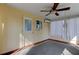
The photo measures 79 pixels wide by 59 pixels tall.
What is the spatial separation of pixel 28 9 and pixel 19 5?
14 cm

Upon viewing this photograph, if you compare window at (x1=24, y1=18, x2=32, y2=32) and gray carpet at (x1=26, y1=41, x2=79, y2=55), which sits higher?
window at (x1=24, y1=18, x2=32, y2=32)

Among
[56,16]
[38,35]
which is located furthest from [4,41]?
[56,16]

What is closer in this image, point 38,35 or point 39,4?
point 39,4

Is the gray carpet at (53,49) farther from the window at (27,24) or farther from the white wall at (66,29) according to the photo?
the window at (27,24)

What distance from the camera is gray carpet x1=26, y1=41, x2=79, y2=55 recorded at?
163cm

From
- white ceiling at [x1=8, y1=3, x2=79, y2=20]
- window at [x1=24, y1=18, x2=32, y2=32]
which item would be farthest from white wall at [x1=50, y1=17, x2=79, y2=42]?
window at [x1=24, y1=18, x2=32, y2=32]

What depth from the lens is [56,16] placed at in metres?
1.71

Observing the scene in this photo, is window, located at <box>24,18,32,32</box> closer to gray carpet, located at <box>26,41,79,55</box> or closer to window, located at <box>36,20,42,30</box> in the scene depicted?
window, located at <box>36,20,42,30</box>

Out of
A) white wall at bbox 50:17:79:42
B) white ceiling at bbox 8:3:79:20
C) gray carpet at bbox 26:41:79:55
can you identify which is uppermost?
white ceiling at bbox 8:3:79:20

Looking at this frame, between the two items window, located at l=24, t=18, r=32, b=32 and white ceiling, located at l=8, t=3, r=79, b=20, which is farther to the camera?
window, located at l=24, t=18, r=32, b=32

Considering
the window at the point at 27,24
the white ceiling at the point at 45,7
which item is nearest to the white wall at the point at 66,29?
the white ceiling at the point at 45,7

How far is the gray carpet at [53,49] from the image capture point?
1.63m

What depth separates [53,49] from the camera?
1.67 metres
